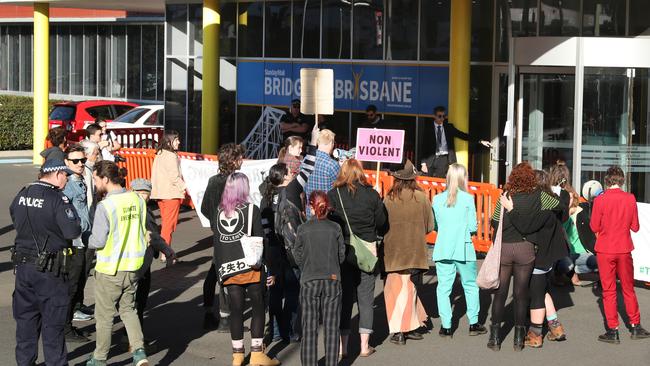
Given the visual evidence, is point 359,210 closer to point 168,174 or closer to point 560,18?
point 168,174

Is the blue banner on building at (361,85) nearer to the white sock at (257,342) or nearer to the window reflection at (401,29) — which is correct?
the window reflection at (401,29)

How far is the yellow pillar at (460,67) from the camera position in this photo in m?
18.5

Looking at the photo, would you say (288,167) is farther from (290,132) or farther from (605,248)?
(290,132)

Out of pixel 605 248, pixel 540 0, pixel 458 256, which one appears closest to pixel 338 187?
pixel 458 256

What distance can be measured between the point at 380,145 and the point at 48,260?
535cm

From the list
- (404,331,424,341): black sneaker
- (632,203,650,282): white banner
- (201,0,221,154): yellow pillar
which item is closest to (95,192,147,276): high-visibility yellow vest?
(404,331,424,341): black sneaker

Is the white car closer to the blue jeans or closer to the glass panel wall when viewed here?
the glass panel wall

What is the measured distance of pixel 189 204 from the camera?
68.6 feet

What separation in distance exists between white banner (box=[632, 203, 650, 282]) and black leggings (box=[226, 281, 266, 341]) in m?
5.57

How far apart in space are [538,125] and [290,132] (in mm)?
4771

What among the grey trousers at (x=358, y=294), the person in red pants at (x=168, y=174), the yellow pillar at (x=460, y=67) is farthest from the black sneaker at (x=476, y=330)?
the yellow pillar at (x=460, y=67)

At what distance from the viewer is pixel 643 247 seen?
13.4 meters

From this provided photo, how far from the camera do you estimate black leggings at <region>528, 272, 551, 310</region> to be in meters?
10.4

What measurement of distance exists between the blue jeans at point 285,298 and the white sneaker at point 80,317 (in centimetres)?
226
